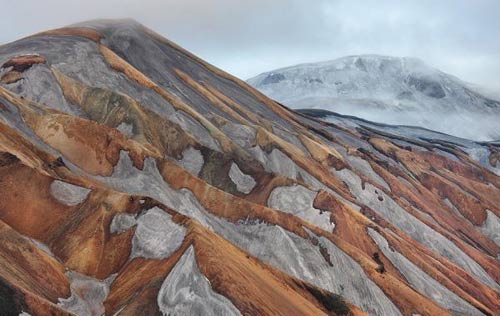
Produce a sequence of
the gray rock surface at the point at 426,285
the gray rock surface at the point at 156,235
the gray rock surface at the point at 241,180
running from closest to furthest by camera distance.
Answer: the gray rock surface at the point at 156,235, the gray rock surface at the point at 426,285, the gray rock surface at the point at 241,180

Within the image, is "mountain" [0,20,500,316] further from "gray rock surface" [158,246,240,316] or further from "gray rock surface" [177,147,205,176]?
"gray rock surface" [177,147,205,176]

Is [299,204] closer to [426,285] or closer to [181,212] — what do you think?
[426,285]

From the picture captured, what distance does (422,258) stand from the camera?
274 ft

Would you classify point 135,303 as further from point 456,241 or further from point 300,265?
point 456,241

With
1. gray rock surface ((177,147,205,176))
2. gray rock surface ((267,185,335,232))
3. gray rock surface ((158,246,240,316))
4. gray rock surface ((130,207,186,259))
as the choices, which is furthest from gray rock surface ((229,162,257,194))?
gray rock surface ((158,246,240,316))

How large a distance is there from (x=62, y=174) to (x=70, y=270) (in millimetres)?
14928

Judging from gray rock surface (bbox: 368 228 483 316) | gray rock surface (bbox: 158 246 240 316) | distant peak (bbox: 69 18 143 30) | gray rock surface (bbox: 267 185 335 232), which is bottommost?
gray rock surface (bbox: 368 228 483 316)

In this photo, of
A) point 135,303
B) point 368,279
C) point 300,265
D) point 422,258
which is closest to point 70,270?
point 135,303

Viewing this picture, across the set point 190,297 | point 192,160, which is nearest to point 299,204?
point 192,160

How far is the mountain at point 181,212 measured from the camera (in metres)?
44.2

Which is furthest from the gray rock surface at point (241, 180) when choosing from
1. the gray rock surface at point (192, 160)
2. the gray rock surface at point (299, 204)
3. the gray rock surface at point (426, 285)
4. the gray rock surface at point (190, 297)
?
the gray rock surface at point (190, 297)

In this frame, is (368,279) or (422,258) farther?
(422,258)

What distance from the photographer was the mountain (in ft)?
145

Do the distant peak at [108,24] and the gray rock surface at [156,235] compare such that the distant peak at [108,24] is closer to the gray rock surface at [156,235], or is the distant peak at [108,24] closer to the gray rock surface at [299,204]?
the gray rock surface at [299,204]
